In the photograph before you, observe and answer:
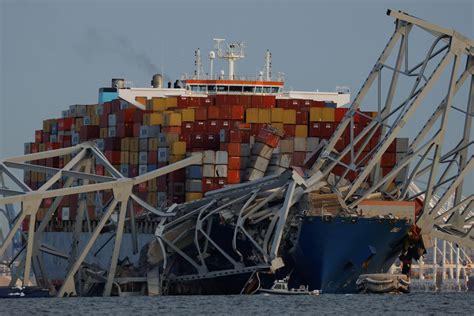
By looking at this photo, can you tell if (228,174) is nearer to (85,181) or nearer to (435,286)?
(85,181)

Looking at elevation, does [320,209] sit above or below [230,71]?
below

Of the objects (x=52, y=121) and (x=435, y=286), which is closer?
(x=52, y=121)

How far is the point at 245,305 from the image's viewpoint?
255 feet

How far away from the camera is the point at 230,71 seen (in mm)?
117562

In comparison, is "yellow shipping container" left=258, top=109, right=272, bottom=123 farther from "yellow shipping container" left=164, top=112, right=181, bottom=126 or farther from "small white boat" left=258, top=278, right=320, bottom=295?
"small white boat" left=258, top=278, right=320, bottom=295

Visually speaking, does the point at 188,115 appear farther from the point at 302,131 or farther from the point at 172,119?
the point at 302,131

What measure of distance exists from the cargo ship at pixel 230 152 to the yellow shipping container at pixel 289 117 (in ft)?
0.17

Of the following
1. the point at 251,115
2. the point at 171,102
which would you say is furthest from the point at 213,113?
the point at 171,102

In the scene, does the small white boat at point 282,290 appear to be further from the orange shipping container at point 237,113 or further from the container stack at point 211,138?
the orange shipping container at point 237,113

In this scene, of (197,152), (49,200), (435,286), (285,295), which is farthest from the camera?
(435,286)

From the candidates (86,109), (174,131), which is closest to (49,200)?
(86,109)

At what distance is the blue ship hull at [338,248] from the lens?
84.3m

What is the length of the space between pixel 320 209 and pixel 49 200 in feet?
98.1

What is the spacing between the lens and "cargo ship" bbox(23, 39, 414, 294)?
85062mm
